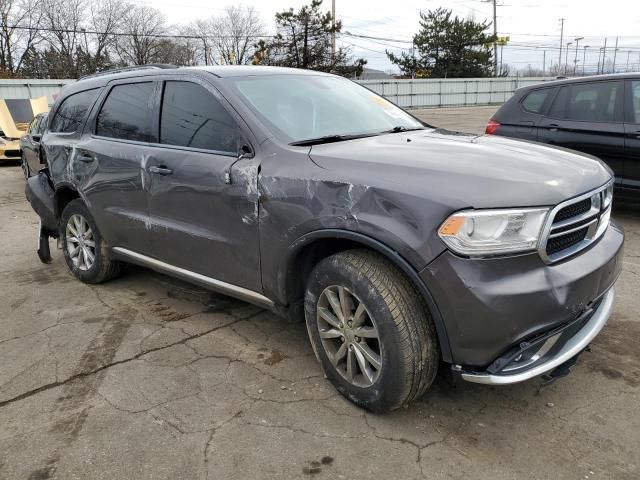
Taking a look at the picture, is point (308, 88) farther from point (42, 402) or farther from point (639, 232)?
point (639, 232)

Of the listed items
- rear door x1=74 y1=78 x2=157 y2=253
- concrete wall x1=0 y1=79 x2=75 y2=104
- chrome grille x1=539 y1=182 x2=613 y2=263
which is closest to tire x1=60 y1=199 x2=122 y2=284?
rear door x1=74 y1=78 x2=157 y2=253

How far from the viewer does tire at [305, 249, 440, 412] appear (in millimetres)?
2461

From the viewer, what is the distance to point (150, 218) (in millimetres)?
3791

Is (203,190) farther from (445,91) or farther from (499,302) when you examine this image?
(445,91)

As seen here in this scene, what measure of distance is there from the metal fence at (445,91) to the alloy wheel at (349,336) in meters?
32.1

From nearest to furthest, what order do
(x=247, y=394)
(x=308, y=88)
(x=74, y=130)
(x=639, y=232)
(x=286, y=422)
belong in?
(x=286, y=422) < (x=247, y=394) < (x=308, y=88) < (x=74, y=130) < (x=639, y=232)

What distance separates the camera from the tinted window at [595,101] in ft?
19.7

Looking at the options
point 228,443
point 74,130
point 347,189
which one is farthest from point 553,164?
point 74,130

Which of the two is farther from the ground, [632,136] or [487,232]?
[487,232]

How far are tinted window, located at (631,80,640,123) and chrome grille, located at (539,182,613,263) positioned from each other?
3.62 metres

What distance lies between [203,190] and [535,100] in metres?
4.99

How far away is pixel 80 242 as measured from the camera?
476 centimetres

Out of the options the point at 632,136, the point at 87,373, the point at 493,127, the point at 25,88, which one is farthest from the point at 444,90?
the point at 87,373

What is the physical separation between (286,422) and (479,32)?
5650cm
